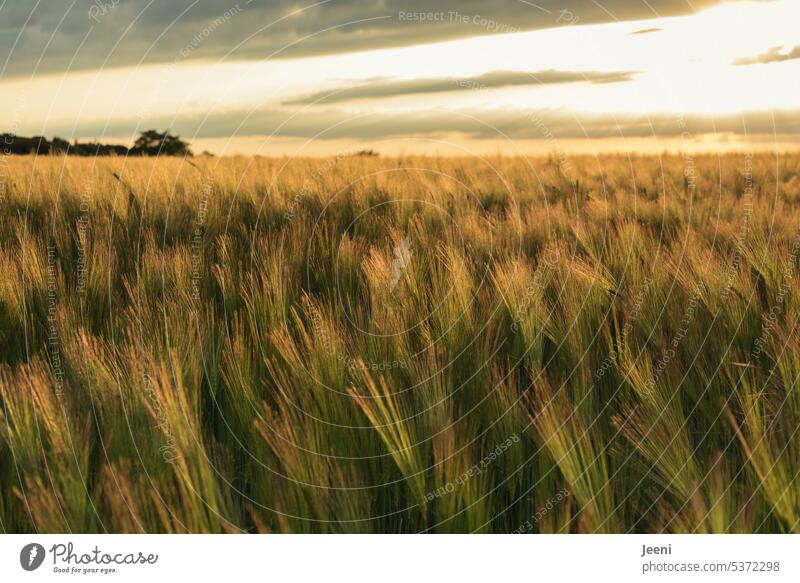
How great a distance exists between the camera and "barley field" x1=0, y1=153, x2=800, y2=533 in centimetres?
189

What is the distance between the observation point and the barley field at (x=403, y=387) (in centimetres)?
189

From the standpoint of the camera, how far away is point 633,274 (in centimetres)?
288

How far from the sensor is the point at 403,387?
7.02ft
